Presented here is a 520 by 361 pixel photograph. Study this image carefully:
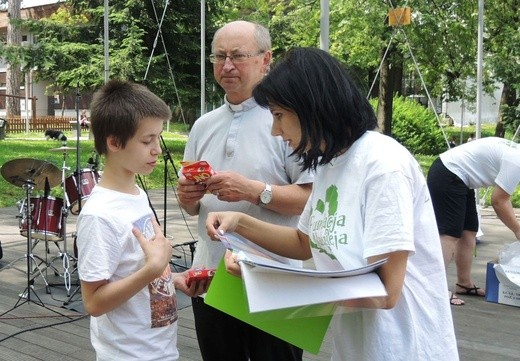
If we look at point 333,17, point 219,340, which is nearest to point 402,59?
point 333,17

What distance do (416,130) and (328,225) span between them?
885 inches

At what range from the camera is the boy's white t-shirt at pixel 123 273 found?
1.88 meters

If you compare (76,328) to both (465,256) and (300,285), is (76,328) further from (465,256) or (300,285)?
(300,285)

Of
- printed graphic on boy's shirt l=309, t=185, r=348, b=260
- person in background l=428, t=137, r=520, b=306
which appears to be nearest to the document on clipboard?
printed graphic on boy's shirt l=309, t=185, r=348, b=260

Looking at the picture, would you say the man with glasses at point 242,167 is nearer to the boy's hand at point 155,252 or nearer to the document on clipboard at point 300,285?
the boy's hand at point 155,252

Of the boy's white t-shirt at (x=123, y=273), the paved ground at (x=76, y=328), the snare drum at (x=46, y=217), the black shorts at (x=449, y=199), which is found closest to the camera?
the boy's white t-shirt at (x=123, y=273)

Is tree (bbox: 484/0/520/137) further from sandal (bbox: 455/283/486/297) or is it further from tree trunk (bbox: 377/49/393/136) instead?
sandal (bbox: 455/283/486/297)

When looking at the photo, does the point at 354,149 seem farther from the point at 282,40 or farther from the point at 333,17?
the point at 282,40

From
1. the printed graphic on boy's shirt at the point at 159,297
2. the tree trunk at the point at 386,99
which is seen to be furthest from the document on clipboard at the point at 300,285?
the tree trunk at the point at 386,99

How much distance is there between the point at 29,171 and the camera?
17.9ft

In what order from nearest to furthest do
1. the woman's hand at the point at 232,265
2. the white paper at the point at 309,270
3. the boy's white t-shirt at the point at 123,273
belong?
the white paper at the point at 309,270
the woman's hand at the point at 232,265
the boy's white t-shirt at the point at 123,273

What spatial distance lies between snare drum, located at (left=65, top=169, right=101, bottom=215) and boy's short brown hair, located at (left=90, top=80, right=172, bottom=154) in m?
3.74

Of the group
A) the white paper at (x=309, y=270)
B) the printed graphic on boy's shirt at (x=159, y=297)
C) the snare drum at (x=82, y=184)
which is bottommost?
the snare drum at (x=82, y=184)

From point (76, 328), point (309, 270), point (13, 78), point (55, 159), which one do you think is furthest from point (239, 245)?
point (13, 78)
